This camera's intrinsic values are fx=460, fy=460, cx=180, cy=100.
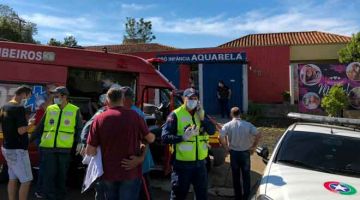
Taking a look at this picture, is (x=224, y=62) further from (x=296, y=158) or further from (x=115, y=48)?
(x=115, y=48)

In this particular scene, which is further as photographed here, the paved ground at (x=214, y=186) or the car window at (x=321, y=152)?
the paved ground at (x=214, y=186)

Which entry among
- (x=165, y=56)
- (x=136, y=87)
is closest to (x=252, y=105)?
(x=165, y=56)

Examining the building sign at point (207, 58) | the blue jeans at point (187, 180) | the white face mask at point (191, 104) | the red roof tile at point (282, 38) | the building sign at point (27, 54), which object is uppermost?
the red roof tile at point (282, 38)

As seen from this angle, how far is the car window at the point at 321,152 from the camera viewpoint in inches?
216

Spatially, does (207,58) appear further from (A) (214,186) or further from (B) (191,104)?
(B) (191,104)

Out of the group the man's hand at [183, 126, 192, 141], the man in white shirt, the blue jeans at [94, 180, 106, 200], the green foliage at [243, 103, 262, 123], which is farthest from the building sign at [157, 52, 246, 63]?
the blue jeans at [94, 180, 106, 200]

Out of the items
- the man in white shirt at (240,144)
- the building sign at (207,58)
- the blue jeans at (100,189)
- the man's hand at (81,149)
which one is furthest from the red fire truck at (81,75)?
the building sign at (207,58)

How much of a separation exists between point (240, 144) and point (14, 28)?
37.7 meters

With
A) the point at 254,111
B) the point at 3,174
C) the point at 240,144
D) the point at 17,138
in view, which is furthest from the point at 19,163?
the point at 254,111

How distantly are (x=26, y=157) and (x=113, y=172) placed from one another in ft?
7.87

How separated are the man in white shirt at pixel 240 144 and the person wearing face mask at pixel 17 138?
9.62 ft

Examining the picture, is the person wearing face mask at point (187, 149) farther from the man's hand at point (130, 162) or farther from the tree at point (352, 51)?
the tree at point (352, 51)

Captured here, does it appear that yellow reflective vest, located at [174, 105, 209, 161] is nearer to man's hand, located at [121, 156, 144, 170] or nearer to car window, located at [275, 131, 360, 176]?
car window, located at [275, 131, 360, 176]

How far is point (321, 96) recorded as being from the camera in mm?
18594
